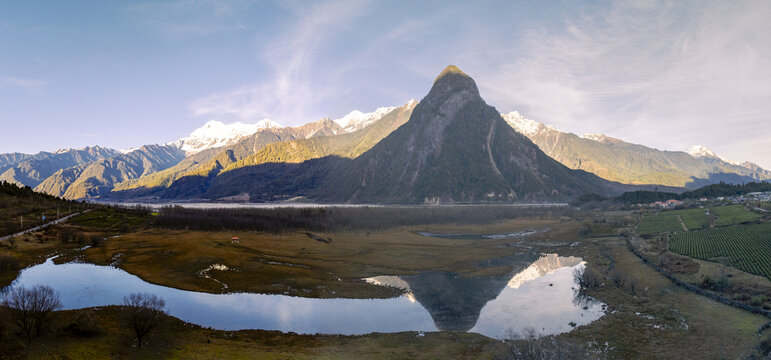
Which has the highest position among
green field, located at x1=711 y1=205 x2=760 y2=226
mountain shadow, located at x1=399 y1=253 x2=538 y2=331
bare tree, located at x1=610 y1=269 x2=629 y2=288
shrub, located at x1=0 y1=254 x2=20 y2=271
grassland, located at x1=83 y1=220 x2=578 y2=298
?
green field, located at x1=711 y1=205 x2=760 y2=226

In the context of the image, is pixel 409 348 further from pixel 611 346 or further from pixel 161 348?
pixel 161 348

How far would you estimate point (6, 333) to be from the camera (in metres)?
26.0

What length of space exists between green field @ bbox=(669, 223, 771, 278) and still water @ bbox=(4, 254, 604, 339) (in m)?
25.9

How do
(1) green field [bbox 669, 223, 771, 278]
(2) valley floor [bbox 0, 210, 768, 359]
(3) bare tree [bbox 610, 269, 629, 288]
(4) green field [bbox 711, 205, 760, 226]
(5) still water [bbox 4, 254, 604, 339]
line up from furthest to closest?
1. (4) green field [bbox 711, 205, 760, 226]
2. (1) green field [bbox 669, 223, 771, 278]
3. (3) bare tree [bbox 610, 269, 629, 288]
4. (5) still water [bbox 4, 254, 604, 339]
5. (2) valley floor [bbox 0, 210, 768, 359]

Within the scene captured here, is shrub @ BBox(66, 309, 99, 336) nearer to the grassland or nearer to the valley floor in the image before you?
the valley floor

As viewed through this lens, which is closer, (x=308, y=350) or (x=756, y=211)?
(x=308, y=350)

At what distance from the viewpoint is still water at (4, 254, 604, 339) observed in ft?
129

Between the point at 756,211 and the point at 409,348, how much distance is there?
110860 millimetres

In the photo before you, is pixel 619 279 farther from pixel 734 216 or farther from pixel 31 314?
pixel 734 216

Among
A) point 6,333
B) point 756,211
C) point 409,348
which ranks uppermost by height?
point 756,211

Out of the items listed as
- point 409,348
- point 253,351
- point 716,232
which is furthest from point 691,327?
point 716,232

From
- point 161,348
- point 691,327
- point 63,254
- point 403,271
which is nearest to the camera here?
point 161,348

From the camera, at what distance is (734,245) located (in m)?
66.5

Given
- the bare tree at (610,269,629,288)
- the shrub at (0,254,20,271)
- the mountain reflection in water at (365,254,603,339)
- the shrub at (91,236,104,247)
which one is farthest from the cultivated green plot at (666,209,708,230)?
the shrub at (91,236,104,247)
